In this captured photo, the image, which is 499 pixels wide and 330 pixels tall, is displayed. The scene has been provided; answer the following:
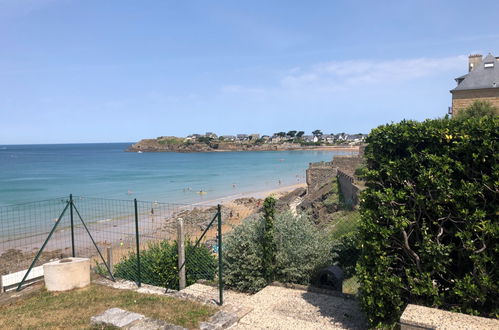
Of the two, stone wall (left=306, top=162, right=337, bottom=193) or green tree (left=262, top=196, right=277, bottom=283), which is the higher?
green tree (left=262, top=196, right=277, bottom=283)

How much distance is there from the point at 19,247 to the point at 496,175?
1994cm

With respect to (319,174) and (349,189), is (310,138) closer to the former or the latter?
(319,174)

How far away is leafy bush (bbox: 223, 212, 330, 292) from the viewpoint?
7.46m

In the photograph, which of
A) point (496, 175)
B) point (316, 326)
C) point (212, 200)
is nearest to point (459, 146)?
point (496, 175)

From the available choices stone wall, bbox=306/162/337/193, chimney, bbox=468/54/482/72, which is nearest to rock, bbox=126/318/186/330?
stone wall, bbox=306/162/337/193

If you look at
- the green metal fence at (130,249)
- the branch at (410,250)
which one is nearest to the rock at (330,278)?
the green metal fence at (130,249)

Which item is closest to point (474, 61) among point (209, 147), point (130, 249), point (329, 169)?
point (329, 169)

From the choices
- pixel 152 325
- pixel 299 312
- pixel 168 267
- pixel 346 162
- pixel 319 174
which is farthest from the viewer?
pixel 319 174

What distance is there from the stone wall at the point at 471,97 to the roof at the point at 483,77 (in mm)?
327

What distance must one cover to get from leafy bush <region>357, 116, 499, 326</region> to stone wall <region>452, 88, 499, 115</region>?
26.5m

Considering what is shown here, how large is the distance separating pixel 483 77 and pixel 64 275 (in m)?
31.9

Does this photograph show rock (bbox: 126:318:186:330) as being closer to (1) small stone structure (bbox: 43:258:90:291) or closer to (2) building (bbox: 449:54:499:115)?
(1) small stone structure (bbox: 43:258:90:291)

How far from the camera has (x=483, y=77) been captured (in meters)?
28.3

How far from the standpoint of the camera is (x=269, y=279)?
24.5 feet
